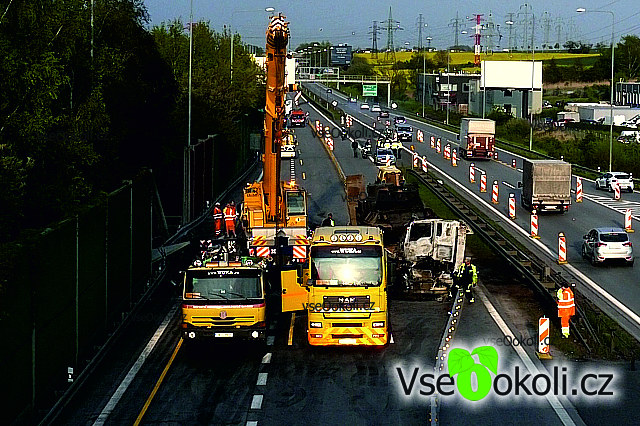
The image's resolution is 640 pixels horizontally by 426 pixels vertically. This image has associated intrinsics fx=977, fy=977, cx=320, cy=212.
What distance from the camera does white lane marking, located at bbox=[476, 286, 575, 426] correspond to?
59.1 ft

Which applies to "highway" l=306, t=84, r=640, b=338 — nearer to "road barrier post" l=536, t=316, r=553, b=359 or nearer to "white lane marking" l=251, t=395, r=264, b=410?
"road barrier post" l=536, t=316, r=553, b=359

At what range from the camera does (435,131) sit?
109 m

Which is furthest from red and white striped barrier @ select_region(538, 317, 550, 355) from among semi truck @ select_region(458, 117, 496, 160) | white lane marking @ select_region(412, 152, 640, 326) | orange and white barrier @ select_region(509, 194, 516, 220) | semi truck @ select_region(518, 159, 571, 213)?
semi truck @ select_region(458, 117, 496, 160)

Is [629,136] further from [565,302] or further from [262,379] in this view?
[262,379]

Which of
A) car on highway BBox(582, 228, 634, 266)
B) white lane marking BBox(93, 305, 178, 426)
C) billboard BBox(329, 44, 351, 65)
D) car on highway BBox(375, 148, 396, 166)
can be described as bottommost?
white lane marking BBox(93, 305, 178, 426)

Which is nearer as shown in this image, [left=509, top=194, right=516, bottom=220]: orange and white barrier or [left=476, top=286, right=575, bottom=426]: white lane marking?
[left=476, top=286, right=575, bottom=426]: white lane marking

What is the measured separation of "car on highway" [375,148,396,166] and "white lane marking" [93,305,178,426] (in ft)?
145

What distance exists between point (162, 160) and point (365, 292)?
995 inches

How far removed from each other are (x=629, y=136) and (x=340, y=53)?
83221mm

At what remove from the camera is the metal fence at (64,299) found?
54.9 ft

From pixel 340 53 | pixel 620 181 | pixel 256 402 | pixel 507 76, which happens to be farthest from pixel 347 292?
pixel 340 53

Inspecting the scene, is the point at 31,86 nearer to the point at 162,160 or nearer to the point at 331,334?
the point at 331,334

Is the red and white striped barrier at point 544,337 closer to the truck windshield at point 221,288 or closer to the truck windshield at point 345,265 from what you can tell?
the truck windshield at point 345,265

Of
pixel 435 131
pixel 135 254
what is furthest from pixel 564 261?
pixel 435 131
